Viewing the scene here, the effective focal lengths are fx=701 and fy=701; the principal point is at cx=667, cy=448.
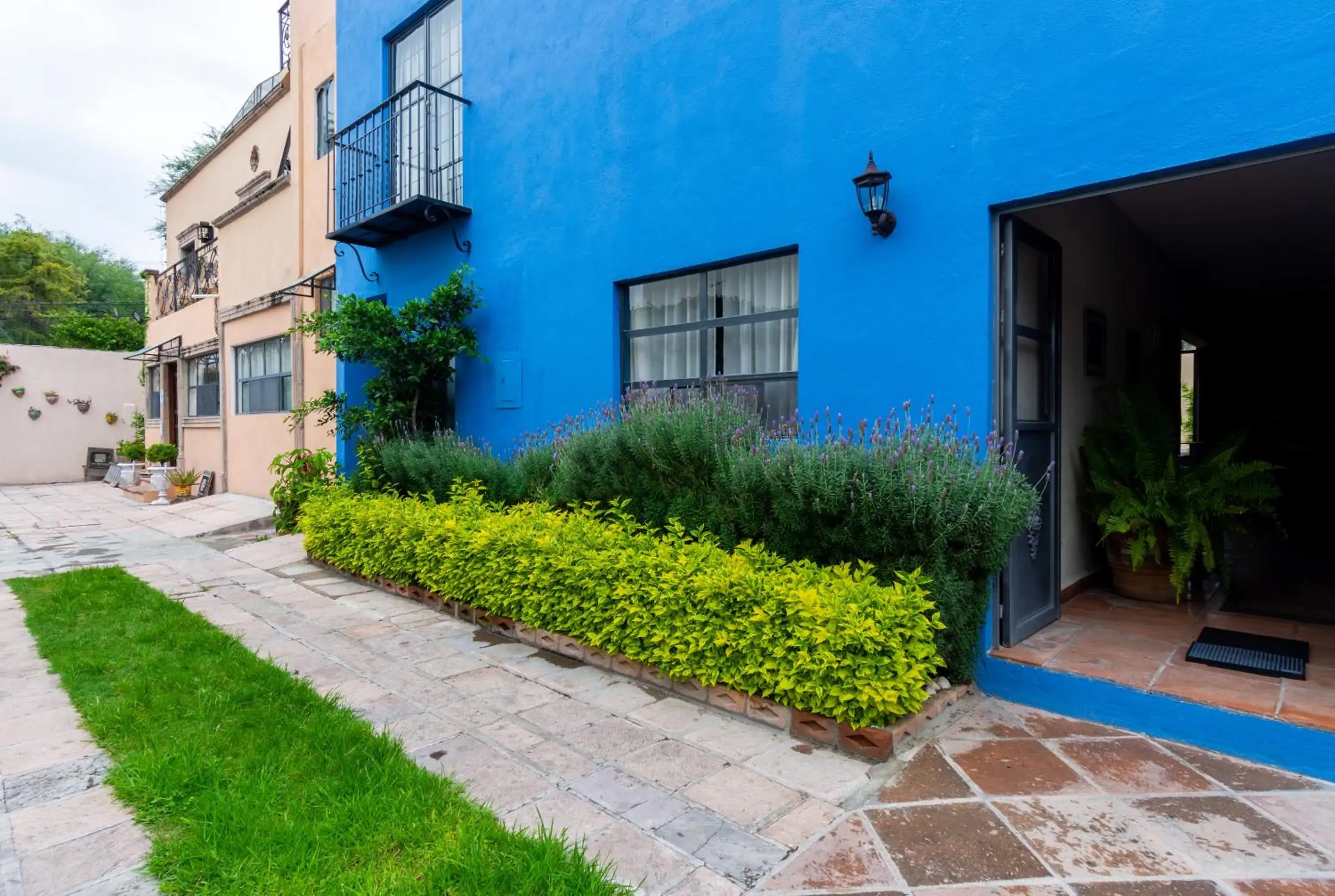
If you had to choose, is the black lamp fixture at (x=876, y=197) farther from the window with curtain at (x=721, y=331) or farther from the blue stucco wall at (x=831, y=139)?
the window with curtain at (x=721, y=331)

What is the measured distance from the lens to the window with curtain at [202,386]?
46.0 feet

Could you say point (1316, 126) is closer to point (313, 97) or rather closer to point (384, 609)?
point (384, 609)

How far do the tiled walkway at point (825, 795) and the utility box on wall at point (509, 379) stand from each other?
9.82 feet

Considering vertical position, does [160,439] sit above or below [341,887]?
above

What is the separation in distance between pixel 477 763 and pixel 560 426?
331cm

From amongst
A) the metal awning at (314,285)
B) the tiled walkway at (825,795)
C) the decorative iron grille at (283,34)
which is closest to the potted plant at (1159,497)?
the tiled walkway at (825,795)

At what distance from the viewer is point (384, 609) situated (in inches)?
208

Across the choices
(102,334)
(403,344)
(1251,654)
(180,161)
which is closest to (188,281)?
(102,334)

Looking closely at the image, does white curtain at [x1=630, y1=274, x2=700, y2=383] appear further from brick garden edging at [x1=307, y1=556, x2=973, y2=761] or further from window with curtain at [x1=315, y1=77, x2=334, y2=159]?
window with curtain at [x1=315, y1=77, x2=334, y2=159]

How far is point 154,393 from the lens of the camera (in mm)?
17469

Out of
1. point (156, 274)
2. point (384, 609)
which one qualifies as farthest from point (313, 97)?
point (156, 274)

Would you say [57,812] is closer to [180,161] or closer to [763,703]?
[763,703]

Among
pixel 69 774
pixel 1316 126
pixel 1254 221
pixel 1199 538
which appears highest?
pixel 1254 221

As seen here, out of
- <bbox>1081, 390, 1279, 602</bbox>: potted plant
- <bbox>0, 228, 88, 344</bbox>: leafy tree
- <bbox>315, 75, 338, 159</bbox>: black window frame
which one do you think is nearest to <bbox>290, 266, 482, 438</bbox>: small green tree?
<bbox>315, 75, 338, 159</bbox>: black window frame
